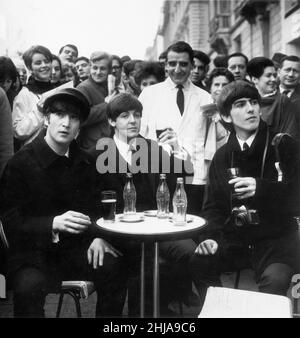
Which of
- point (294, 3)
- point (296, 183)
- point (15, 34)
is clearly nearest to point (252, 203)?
point (296, 183)

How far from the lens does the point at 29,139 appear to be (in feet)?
8.53

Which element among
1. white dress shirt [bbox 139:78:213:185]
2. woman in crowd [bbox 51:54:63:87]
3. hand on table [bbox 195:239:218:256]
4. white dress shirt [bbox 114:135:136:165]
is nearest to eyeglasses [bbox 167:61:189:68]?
white dress shirt [bbox 139:78:213:185]

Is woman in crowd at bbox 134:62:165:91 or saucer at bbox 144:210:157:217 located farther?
woman in crowd at bbox 134:62:165:91

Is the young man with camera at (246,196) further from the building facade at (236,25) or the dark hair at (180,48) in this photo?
the building facade at (236,25)

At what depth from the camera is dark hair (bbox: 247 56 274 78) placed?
3277 mm

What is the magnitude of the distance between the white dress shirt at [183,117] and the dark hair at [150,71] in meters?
0.23

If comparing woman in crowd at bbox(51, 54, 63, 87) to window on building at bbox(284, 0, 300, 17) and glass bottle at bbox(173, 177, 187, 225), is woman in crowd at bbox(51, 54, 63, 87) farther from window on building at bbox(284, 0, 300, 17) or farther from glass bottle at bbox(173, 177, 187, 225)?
window on building at bbox(284, 0, 300, 17)

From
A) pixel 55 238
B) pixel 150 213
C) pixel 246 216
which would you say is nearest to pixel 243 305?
pixel 246 216

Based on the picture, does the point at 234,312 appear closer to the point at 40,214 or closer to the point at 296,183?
the point at 296,183

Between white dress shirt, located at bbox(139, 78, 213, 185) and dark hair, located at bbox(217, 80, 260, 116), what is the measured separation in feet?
0.71

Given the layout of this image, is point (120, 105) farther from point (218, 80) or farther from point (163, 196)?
point (218, 80)

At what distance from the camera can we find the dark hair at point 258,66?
328 centimetres
